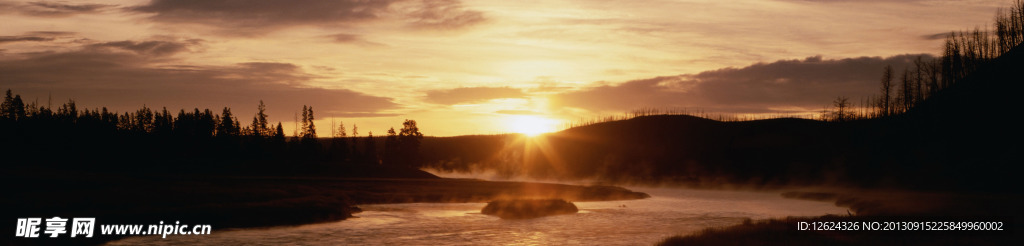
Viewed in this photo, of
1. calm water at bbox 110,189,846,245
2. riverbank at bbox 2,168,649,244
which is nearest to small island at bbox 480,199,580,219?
calm water at bbox 110,189,846,245

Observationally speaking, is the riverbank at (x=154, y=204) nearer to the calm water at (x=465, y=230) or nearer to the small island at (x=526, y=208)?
the calm water at (x=465, y=230)

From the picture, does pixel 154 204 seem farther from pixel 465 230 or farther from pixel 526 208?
pixel 526 208

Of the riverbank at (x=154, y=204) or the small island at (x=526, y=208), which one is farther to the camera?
the small island at (x=526, y=208)

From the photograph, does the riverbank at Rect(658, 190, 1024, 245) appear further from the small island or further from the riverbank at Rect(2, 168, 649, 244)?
the riverbank at Rect(2, 168, 649, 244)

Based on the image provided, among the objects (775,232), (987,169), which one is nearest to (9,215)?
(775,232)

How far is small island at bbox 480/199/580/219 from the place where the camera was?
7081 centimetres

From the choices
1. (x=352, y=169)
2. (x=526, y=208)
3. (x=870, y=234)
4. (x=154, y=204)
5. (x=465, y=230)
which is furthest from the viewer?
(x=352, y=169)

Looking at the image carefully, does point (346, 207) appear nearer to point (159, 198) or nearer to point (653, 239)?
point (159, 198)

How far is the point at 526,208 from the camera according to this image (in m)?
72.2

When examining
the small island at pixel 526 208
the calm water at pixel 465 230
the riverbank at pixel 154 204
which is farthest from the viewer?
the small island at pixel 526 208

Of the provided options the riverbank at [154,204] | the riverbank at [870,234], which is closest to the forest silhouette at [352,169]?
the riverbank at [154,204]

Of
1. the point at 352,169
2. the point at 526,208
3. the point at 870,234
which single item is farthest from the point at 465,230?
the point at 352,169

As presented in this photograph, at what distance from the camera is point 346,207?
69.6 meters

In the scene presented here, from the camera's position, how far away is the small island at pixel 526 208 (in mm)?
70812
